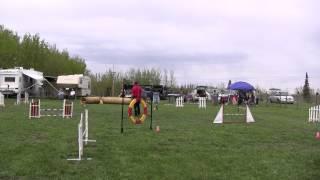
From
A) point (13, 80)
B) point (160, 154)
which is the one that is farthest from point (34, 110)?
point (13, 80)

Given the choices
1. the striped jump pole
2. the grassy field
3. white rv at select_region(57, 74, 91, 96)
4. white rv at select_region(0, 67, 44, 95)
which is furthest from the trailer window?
the grassy field

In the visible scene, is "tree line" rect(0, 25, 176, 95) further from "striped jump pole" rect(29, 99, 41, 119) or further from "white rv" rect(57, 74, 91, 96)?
"striped jump pole" rect(29, 99, 41, 119)

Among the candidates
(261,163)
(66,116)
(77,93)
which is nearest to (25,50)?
(77,93)

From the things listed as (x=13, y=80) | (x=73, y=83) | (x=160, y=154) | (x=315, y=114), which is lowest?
(x=160, y=154)

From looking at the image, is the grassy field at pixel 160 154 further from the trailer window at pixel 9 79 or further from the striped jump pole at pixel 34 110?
the trailer window at pixel 9 79

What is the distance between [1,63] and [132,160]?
51684mm

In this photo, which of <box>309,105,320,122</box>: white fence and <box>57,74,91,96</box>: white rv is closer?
<box>309,105,320,122</box>: white fence

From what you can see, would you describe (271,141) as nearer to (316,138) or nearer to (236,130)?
(316,138)

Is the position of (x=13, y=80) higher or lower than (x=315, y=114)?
higher

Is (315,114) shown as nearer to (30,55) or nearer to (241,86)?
(241,86)

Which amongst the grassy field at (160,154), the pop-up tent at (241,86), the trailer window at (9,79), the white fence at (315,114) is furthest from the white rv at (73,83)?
the grassy field at (160,154)

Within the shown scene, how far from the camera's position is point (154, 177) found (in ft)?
30.8

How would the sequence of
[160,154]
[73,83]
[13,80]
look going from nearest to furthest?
[160,154] < [13,80] < [73,83]

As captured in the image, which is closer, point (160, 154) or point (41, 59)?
point (160, 154)
